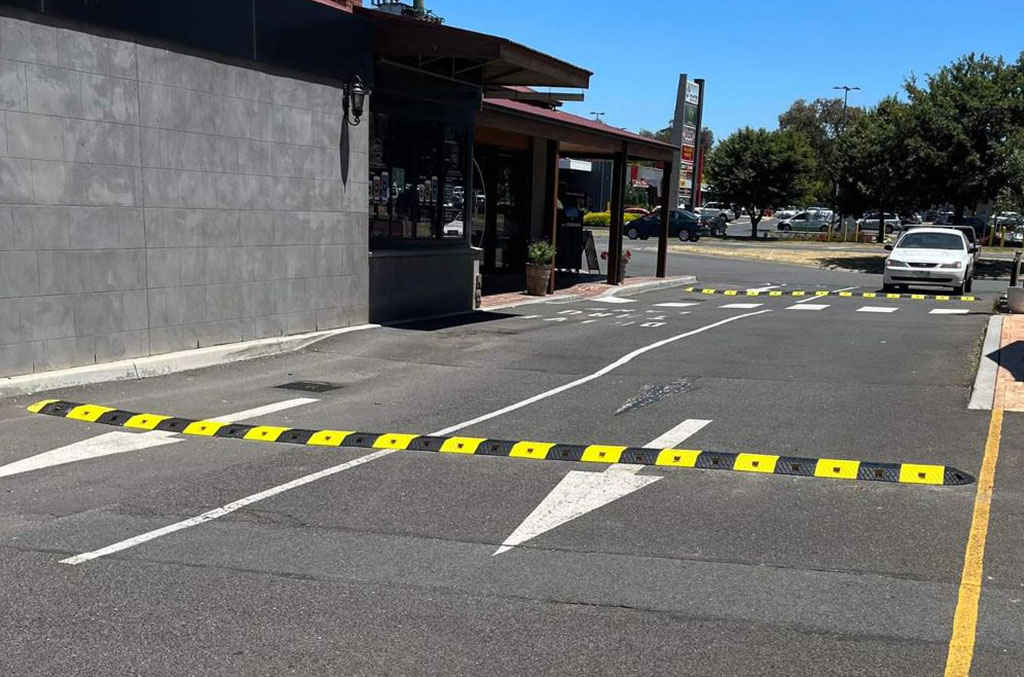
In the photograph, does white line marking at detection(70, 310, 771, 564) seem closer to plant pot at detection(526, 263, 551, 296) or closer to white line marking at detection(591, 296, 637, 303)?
plant pot at detection(526, 263, 551, 296)

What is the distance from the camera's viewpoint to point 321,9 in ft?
42.2

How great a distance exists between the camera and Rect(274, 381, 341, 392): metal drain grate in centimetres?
1028

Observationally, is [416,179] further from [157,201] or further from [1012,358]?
[1012,358]

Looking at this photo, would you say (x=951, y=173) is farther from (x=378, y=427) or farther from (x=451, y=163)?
(x=378, y=427)

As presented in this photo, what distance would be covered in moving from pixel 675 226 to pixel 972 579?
1954 inches

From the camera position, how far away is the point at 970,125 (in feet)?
113

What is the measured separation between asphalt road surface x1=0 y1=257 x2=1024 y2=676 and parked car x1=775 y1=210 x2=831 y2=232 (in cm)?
6043

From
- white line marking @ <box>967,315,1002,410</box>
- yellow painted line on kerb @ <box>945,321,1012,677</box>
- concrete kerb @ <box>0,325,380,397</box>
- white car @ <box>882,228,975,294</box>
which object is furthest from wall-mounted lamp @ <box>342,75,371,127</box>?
white car @ <box>882,228,975,294</box>

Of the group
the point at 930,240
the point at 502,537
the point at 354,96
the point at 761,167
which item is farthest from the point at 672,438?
the point at 761,167

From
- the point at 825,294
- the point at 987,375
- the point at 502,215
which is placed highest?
the point at 502,215

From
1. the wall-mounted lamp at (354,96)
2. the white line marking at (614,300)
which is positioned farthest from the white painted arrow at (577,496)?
the white line marking at (614,300)

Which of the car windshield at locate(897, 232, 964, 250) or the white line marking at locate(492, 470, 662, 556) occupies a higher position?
the car windshield at locate(897, 232, 964, 250)

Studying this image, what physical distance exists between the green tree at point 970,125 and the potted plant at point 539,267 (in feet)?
67.6

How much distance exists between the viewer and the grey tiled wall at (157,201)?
9375mm
